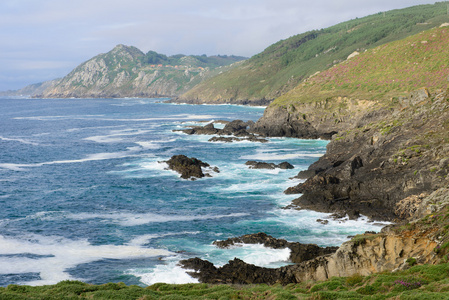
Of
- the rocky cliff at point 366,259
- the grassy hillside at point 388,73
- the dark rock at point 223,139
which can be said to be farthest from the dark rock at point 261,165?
the grassy hillside at point 388,73

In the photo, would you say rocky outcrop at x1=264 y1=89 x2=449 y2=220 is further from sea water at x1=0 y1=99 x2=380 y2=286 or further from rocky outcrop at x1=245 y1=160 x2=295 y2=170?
rocky outcrop at x1=245 y1=160 x2=295 y2=170

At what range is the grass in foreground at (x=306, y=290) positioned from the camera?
1948 centimetres

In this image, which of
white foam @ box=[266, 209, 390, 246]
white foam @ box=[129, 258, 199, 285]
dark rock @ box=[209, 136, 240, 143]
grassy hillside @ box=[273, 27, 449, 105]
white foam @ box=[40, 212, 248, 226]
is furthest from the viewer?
dark rock @ box=[209, 136, 240, 143]

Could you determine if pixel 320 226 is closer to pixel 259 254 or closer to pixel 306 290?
pixel 259 254

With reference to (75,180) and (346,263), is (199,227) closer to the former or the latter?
(346,263)

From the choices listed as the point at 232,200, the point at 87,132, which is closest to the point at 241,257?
the point at 232,200

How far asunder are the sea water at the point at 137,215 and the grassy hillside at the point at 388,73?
2351cm

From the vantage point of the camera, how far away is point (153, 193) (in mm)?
54188

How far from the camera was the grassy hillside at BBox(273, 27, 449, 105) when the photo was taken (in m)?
95.4

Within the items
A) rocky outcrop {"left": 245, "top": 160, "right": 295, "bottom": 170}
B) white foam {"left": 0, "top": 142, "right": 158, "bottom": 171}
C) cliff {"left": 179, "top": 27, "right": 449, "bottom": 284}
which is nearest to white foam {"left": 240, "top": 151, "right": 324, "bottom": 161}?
rocky outcrop {"left": 245, "top": 160, "right": 295, "bottom": 170}

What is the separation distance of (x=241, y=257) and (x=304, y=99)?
7638 cm

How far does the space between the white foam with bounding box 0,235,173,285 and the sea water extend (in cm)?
8

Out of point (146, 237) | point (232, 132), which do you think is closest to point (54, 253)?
point (146, 237)

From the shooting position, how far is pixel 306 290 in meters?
22.8
